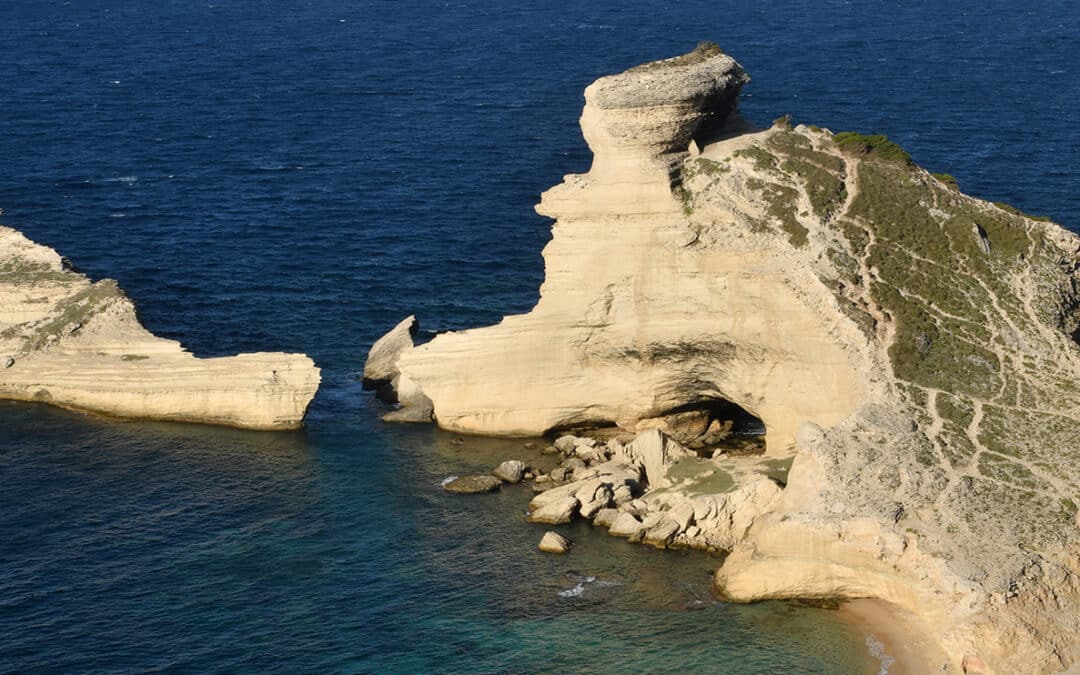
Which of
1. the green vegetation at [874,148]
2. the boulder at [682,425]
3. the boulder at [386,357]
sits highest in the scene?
the green vegetation at [874,148]

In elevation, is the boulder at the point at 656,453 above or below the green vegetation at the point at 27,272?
below

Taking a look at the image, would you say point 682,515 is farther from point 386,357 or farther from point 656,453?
point 386,357

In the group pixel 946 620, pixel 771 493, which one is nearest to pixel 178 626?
pixel 771 493

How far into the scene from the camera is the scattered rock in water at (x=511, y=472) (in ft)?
205

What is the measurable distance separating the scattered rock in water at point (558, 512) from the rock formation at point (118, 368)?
1262 cm

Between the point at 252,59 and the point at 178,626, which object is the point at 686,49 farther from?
the point at 178,626

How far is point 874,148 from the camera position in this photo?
64750mm

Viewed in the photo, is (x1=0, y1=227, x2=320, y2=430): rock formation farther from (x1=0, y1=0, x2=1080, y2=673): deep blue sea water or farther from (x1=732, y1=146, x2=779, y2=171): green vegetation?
(x1=732, y1=146, x2=779, y2=171): green vegetation

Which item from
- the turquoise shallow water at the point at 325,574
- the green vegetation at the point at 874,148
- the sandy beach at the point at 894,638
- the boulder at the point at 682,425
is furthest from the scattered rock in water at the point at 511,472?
the green vegetation at the point at 874,148

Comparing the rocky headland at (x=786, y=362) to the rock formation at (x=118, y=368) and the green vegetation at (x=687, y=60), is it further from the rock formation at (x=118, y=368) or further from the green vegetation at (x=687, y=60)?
the rock formation at (x=118, y=368)

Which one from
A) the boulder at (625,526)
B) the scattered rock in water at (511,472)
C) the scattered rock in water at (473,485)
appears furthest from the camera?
the scattered rock in water at (511,472)

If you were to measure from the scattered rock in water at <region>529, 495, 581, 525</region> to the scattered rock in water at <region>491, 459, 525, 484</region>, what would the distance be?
315 cm

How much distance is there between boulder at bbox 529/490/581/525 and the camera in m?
59.0

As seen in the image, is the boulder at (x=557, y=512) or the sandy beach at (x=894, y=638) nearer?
the sandy beach at (x=894, y=638)
